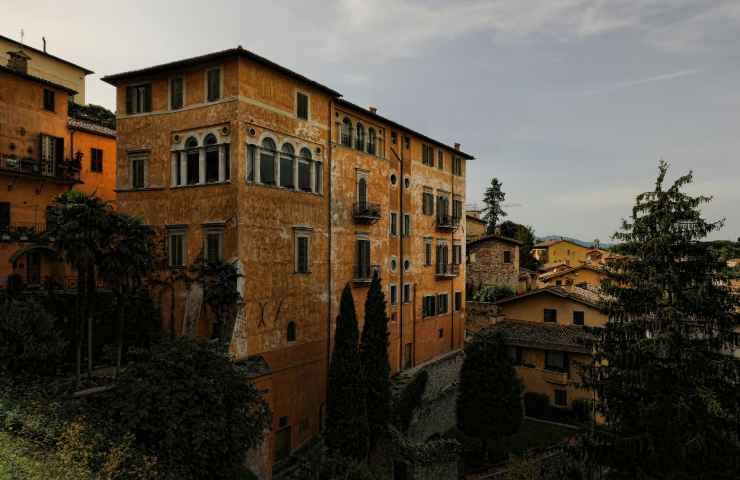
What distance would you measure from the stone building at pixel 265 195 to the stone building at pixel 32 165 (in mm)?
5641

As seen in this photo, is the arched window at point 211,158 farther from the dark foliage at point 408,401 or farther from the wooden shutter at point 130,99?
the dark foliage at point 408,401

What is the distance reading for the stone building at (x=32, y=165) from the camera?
24547mm

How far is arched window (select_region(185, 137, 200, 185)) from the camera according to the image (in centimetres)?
2206

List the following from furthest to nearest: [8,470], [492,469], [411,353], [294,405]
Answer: [411,353] → [492,469] → [294,405] → [8,470]

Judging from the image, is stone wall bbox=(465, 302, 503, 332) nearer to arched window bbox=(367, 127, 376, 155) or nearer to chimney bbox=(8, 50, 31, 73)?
arched window bbox=(367, 127, 376, 155)

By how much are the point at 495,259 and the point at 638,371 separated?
3028 cm

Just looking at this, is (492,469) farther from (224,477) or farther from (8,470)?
(8,470)

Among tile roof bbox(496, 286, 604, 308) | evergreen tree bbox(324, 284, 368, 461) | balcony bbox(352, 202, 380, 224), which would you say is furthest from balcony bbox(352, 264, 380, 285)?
tile roof bbox(496, 286, 604, 308)

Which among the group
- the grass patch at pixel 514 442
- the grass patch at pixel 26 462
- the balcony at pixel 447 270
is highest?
the balcony at pixel 447 270

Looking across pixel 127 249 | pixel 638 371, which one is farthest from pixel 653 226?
pixel 127 249

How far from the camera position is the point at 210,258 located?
21.5 m

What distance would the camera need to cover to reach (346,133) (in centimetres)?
2756

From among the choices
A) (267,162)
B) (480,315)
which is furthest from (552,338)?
(267,162)

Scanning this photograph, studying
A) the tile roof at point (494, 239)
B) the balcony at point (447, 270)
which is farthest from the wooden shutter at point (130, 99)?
the tile roof at point (494, 239)
